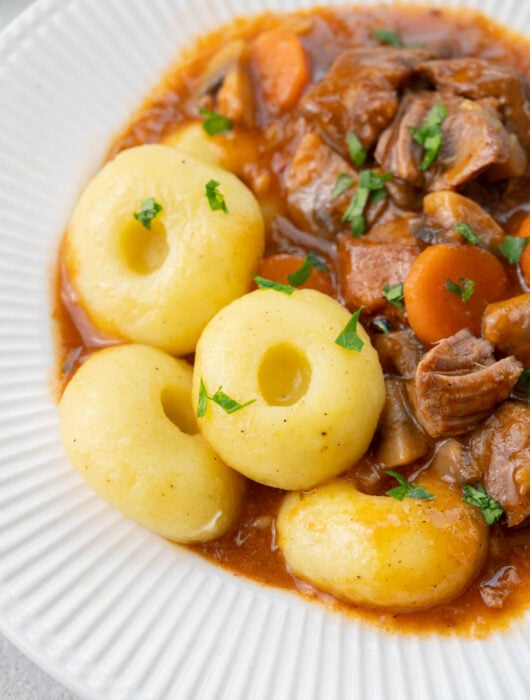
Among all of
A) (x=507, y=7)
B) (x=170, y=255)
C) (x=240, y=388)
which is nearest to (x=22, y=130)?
(x=170, y=255)

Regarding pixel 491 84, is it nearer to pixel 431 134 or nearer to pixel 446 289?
pixel 431 134

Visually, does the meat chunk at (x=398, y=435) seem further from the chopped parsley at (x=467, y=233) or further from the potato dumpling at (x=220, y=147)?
the potato dumpling at (x=220, y=147)

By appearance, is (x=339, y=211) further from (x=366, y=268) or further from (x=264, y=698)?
(x=264, y=698)

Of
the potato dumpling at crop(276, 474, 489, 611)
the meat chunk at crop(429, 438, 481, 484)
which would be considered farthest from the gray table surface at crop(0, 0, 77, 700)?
the meat chunk at crop(429, 438, 481, 484)

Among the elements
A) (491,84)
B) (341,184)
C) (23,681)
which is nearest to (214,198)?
(341,184)

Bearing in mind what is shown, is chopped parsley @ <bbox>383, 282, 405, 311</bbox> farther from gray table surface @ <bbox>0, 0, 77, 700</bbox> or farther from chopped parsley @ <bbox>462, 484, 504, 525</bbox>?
gray table surface @ <bbox>0, 0, 77, 700</bbox>

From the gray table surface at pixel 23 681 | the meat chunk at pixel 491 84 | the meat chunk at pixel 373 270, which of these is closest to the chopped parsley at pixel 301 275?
A: the meat chunk at pixel 373 270
